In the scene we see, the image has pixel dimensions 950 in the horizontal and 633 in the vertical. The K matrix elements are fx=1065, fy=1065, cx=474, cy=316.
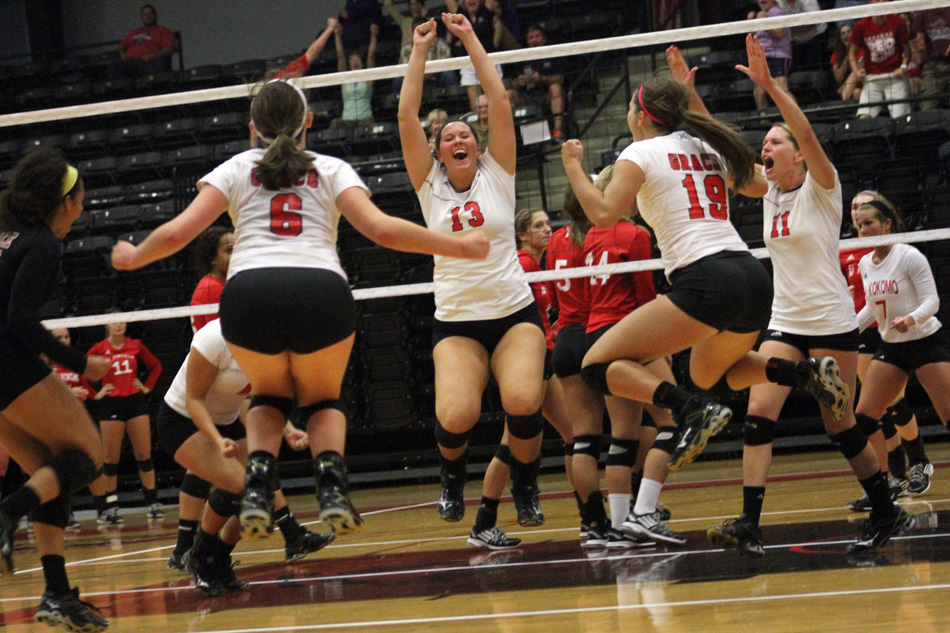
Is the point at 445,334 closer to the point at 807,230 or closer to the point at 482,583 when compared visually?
the point at 482,583

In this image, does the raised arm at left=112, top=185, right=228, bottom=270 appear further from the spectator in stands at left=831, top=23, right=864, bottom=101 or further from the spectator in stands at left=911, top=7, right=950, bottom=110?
the spectator in stands at left=911, top=7, right=950, bottom=110

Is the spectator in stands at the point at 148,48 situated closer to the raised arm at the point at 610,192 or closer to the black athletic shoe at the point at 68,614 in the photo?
the raised arm at the point at 610,192

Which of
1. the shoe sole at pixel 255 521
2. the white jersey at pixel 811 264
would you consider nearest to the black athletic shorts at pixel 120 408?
the white jersey at pixel 811 264

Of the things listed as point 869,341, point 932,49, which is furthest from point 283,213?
point 932,49

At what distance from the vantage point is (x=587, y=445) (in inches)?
219

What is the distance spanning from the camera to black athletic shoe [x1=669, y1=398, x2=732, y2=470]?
410 centimetres

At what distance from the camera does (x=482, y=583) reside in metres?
4.55

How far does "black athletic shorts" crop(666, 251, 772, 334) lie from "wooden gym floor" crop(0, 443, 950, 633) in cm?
102

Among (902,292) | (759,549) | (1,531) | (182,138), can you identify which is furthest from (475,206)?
(182,138)

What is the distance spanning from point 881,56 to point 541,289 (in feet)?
18.2

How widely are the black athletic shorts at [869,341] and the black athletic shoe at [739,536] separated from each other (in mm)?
3103

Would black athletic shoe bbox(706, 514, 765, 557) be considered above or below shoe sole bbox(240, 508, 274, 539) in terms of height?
below

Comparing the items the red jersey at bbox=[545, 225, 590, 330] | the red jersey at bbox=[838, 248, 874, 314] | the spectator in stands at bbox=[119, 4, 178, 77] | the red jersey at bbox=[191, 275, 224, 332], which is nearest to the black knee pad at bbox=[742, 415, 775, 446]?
the red jersey at bbox=[545, 225, 590, 330]

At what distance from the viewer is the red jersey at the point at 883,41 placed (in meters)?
10.5
